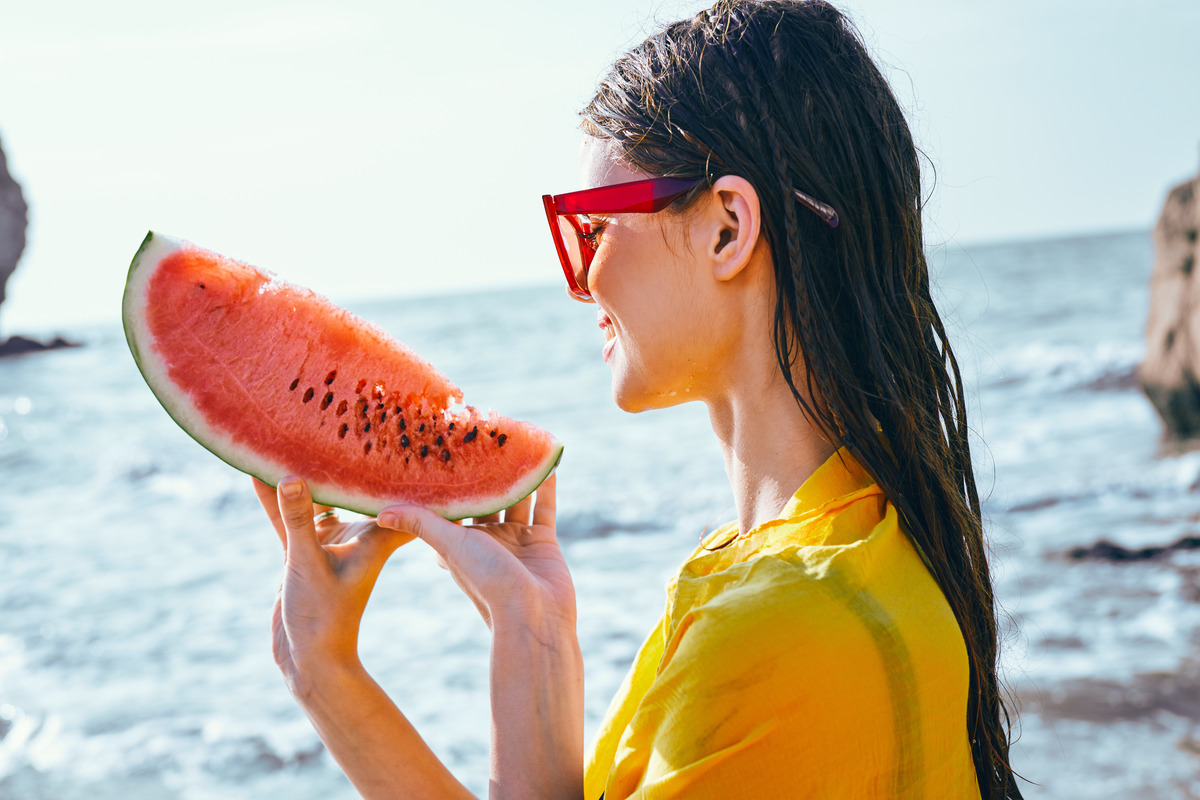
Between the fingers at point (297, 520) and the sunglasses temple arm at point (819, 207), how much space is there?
1.02m

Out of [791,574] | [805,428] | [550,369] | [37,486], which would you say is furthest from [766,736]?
[550,369]

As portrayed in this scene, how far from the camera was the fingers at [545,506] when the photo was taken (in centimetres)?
192

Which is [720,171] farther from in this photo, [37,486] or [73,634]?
[37,486]

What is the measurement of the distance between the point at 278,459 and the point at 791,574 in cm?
125

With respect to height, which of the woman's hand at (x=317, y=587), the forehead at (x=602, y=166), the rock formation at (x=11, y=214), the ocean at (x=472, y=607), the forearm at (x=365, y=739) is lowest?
the ocean at (x=472, y=607)

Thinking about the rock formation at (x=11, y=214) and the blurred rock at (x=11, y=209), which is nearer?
the rock formation at (x=11, y=214)

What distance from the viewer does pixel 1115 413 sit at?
517 inches

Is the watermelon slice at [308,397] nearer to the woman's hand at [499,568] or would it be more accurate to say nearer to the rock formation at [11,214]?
the woman's hand at [499,568]

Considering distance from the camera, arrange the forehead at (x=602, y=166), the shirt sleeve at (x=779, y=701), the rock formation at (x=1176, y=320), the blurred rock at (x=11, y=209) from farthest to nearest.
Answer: the blurred rock at (x=11, y=209) → the rock formation at (x=1176, y=320) → the forehead at (x=602, y=166) → the shirt sleeve at (x=779, y=701)

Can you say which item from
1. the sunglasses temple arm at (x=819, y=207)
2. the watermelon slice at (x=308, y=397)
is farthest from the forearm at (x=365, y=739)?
the sunglasses temple arm at (x=819, y=207)

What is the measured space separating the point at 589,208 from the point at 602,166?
83 millimetres

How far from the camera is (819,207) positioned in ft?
4.70

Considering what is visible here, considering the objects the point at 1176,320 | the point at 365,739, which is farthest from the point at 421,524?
the point at 1176,320

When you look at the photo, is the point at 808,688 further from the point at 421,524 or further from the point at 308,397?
the point at 308,397
